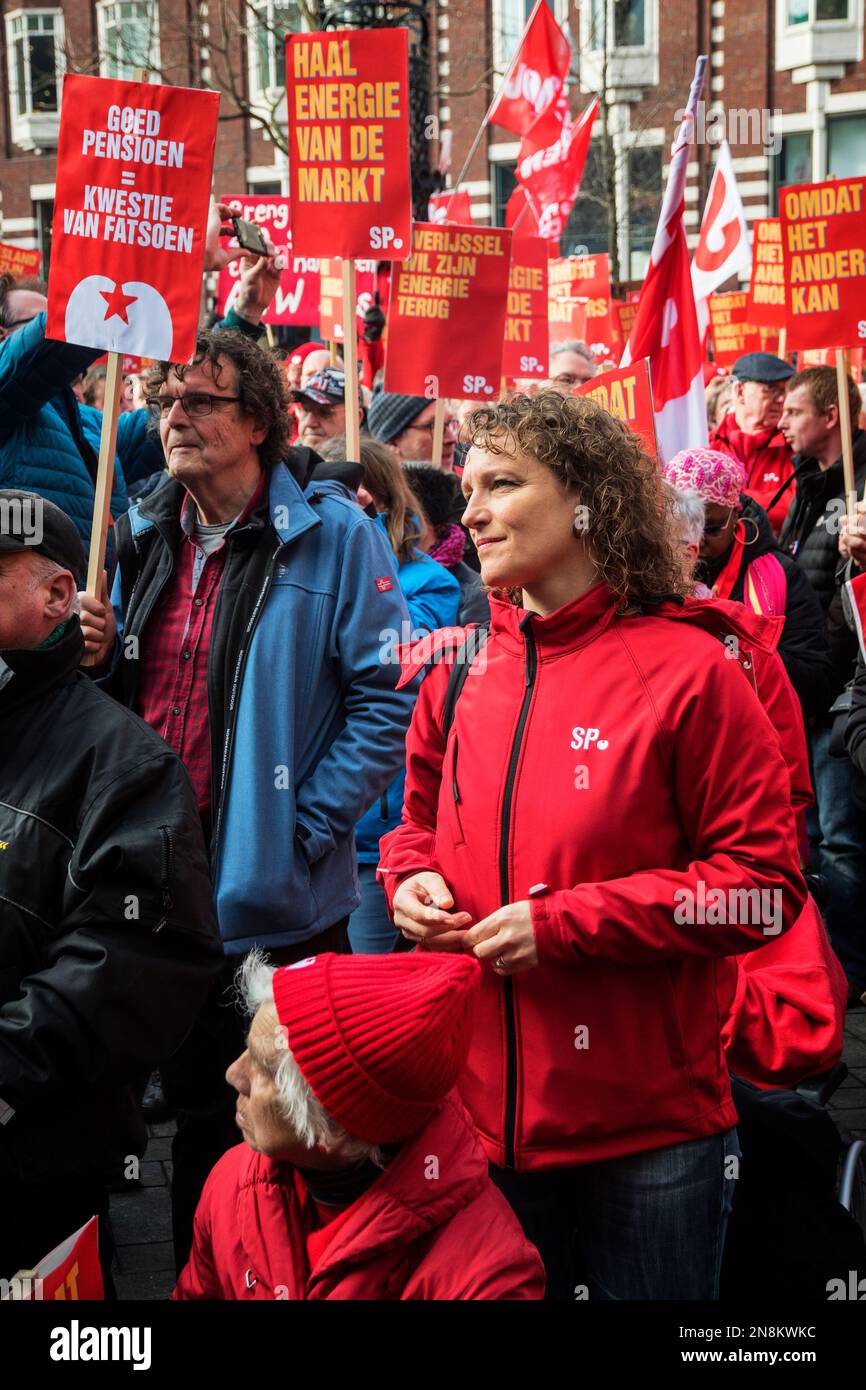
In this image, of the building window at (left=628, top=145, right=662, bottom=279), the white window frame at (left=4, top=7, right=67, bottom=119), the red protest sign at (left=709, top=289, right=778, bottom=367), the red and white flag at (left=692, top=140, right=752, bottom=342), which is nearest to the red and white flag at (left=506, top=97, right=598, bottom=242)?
the red and white flag at (left=692, top=140, right=752, bottom=342)

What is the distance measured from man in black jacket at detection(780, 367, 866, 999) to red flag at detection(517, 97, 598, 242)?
415cm

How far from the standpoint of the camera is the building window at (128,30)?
29.4 meters

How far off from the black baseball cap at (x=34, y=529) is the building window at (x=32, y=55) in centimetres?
3149

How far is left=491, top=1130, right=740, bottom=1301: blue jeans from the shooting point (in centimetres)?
245

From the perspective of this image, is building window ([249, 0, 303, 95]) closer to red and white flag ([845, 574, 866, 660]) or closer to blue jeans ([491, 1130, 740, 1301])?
red and white flag ([845, 574, 866, 660])

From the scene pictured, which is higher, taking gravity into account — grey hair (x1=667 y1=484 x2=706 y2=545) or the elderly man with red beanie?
grey hair (x1=667 y1=484 x2=706 y2=545)

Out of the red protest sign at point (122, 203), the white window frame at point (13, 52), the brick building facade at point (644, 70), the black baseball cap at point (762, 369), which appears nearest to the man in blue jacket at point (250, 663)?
the red protest sign at point (122, 203)

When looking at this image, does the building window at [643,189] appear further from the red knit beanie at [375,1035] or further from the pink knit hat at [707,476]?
the red knit beanie at [375,1035]

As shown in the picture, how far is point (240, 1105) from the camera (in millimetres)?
2361

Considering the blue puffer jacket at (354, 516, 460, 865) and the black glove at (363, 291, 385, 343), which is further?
the black glove at (363, 291, 385, 343)

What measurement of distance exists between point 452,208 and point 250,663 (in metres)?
8.04

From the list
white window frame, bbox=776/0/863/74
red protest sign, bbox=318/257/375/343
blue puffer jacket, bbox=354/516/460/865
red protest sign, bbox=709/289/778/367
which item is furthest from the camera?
white window frame, bbox=776/0/863/74

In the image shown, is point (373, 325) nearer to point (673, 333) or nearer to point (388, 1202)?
point (673, 333)
